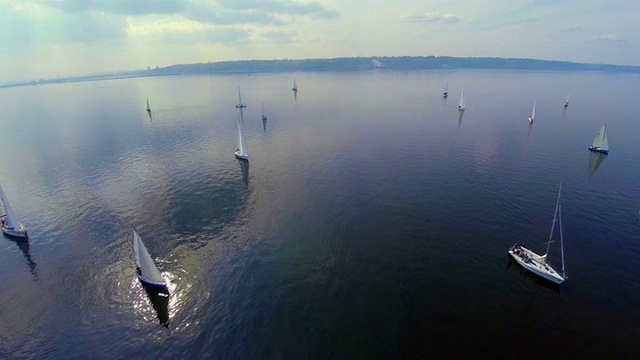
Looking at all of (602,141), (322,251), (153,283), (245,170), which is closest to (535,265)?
(322,251)

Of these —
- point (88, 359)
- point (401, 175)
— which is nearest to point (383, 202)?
point (401, 175)

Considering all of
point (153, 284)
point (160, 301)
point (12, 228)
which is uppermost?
point (12, 228)

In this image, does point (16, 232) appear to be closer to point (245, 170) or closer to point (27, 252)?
point (27, 252)

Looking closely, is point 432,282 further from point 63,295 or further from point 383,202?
point 63,295

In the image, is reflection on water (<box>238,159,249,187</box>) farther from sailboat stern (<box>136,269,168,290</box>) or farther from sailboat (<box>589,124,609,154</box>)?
sailboat (<box>589,124,609,154</box>)

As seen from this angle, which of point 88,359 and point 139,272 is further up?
point 139,272

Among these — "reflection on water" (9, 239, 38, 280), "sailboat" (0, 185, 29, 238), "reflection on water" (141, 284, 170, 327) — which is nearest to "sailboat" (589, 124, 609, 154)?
"reflection on water" (141, 284, 170, 327)
